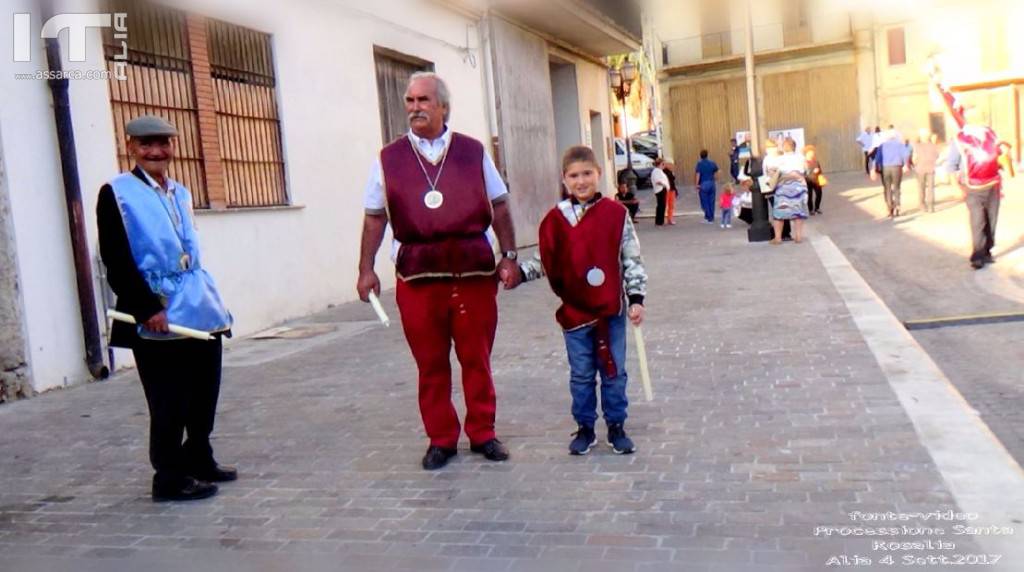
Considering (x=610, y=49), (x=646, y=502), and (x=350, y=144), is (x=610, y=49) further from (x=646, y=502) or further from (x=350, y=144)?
(x=646, y=502)

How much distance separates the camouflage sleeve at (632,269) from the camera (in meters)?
4.68

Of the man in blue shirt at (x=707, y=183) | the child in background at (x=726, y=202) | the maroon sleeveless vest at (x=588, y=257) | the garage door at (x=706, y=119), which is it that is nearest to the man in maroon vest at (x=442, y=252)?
the maroon sleeveless vest at (x=588, y=257)

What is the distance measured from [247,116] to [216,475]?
6.15 metres

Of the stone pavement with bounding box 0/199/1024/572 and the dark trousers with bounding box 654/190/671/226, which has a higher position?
the dark trousers with bounding box 654/190/671/226

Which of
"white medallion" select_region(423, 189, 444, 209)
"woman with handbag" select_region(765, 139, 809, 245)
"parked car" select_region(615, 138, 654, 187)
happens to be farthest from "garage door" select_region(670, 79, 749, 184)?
"white medallion" select_region(423, 189, 444, 209)

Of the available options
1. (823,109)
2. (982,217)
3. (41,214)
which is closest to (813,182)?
(982,217)

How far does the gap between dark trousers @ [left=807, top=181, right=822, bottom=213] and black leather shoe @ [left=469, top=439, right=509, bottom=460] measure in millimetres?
17768

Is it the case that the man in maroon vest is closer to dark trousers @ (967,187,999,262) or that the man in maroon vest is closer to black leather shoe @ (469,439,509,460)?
black leather shoe @ (469,439,509,460)

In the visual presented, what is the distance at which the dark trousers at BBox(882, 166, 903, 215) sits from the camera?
18.7 meters

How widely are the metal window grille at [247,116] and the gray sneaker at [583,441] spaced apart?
5.89 m

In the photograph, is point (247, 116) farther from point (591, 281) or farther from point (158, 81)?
point (591, 281)

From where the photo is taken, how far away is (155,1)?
8.73 m

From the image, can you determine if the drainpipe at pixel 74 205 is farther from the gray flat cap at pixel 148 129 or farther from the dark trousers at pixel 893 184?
the dark trousers at pixel 893 184

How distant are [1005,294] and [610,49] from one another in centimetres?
1492
